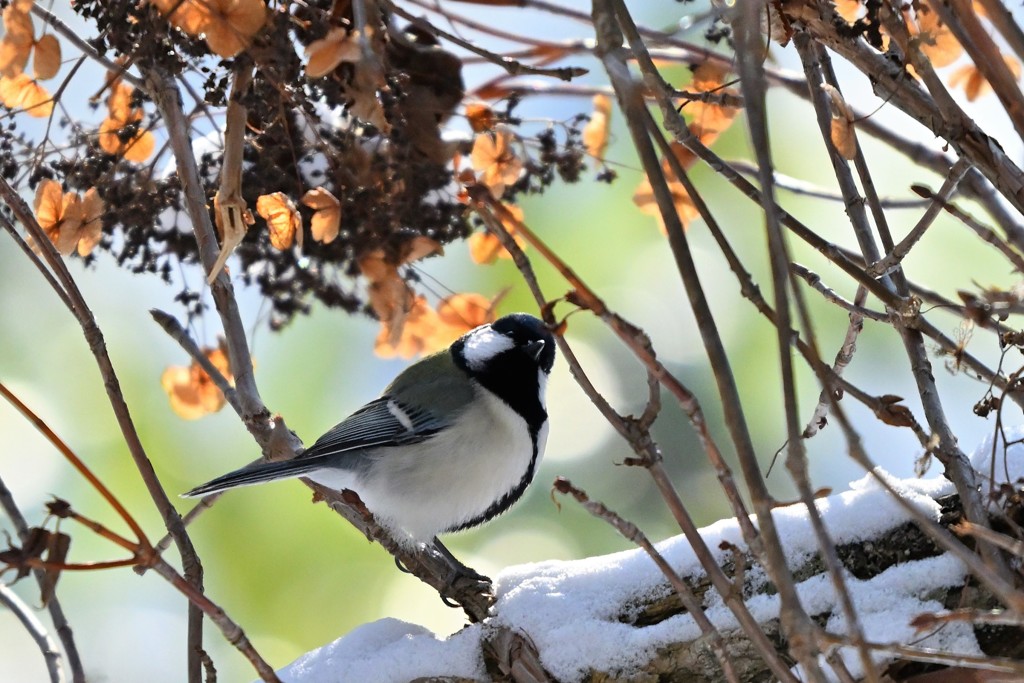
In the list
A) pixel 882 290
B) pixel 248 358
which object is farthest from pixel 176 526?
pixel 882 290

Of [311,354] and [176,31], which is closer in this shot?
[176,31]

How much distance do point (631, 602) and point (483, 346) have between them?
105 centimetres

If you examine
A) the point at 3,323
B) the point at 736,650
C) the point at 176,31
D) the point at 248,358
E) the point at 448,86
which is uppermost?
the point at 3,323

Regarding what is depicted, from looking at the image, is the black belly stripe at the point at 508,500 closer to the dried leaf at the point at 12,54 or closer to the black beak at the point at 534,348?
the black beak at the point at 534,348

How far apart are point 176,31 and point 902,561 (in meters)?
1.10

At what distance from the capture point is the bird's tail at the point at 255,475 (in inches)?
63.6

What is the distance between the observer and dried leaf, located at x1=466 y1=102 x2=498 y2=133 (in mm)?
1493

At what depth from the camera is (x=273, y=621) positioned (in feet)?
9.67

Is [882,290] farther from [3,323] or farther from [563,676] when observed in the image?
[3,323]

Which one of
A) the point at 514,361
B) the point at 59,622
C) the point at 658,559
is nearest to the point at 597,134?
the point at 514,361

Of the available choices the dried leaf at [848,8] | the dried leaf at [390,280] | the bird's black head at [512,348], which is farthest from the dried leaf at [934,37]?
the bird's black head at [512,348]

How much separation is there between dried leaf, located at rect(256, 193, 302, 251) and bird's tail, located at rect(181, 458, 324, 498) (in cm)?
44

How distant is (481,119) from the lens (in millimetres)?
1496

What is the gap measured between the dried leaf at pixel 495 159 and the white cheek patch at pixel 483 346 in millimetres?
762
